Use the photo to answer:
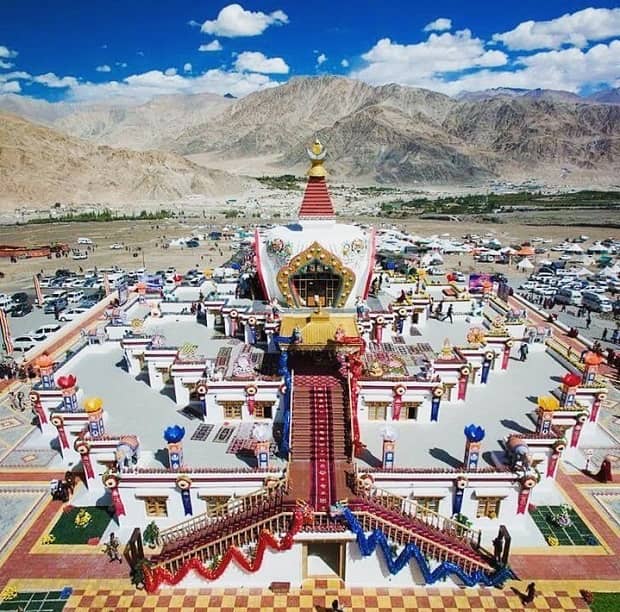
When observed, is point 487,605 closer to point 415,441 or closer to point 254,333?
point 415,441

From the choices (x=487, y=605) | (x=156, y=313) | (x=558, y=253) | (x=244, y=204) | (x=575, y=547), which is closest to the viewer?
(x=487, y=605)

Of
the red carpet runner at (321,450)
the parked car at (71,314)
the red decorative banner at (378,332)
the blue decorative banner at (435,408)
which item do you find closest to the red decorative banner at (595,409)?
the blue decorative banner at (435,408)

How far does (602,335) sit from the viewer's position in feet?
156

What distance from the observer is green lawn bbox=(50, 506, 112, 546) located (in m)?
21.9

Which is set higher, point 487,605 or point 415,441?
point 415,441

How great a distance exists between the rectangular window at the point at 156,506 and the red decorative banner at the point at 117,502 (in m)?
1.00

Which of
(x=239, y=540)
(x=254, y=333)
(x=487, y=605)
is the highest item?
(x=254, y=333)

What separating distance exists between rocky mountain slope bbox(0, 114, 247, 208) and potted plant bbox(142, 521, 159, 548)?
164m

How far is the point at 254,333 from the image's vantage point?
105 ft

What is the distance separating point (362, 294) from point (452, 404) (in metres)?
9.24

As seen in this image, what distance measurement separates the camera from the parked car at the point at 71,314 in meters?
52.1

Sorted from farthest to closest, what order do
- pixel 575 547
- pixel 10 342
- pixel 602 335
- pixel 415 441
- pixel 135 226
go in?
pixel 135 226 < pixel 602 335 < pixel 10 342 < pixel 415 441 < pixel 575 547

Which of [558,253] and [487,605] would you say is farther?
[558,253]

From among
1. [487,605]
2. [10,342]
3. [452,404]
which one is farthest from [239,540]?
[10,342]
